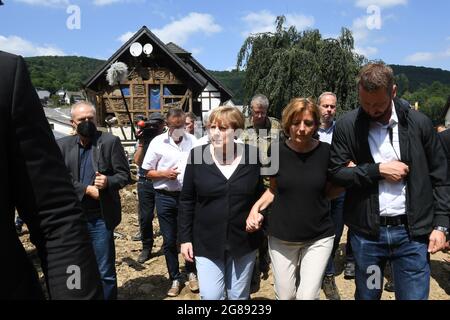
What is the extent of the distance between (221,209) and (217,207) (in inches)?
1.4

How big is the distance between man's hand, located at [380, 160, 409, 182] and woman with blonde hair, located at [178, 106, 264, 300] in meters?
A: 0.99

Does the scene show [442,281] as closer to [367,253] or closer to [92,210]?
[367,253]

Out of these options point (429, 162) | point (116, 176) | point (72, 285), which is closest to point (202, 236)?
point (116, 176)

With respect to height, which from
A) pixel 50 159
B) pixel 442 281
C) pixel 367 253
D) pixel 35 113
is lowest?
pixel 442 281

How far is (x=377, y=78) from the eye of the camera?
2.38m

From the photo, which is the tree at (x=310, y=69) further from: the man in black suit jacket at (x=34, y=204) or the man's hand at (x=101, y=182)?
the man in black suit jacket at (x=34, y=204)

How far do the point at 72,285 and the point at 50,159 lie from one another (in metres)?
0.36

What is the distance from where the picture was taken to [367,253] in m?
2.65

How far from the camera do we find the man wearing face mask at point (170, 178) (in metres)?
4.64

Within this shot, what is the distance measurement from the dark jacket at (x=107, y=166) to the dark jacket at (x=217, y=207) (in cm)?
85

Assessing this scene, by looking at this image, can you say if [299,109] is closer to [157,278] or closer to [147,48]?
[157,278]

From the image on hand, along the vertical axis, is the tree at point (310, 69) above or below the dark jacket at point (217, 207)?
above

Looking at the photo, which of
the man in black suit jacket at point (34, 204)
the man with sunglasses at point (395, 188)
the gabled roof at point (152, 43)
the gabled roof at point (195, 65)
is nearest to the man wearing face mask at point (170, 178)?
the man with sunglasses at point (395, 188)

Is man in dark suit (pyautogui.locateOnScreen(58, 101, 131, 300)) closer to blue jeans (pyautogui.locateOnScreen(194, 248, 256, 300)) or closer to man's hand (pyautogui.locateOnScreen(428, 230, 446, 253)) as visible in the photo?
blue jeans (pyautogui.locateOnScreen(194, 248, 256, 300))
